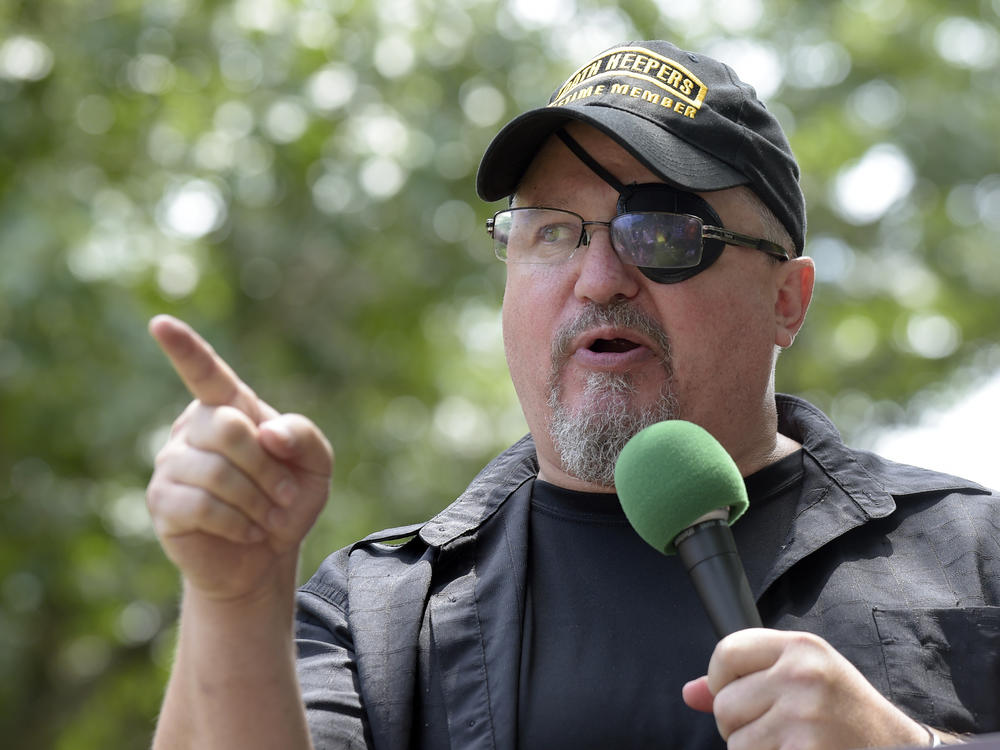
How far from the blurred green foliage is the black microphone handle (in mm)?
5623

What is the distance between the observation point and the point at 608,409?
2.85m

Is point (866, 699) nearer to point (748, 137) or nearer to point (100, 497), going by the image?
point (748, 137)

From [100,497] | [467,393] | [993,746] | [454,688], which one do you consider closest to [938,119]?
[467,393]

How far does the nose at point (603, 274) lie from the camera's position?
2852 millimetres

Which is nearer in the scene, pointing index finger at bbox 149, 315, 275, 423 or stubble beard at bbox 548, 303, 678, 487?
pointing index finger at bbox 149, 315, 275, 423

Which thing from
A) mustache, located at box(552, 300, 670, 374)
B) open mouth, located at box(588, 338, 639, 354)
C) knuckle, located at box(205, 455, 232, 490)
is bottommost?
knuckle, located at box(205, 455, 232, 490)

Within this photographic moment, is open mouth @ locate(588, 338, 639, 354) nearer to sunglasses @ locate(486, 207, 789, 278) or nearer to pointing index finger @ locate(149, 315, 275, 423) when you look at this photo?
sunglasses @ locate(486, 207, 789, 278)

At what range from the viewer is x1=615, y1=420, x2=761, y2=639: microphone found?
1.95m

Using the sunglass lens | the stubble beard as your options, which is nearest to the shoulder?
the stubble beard

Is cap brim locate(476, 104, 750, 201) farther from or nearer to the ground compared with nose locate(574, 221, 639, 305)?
farther from the ground

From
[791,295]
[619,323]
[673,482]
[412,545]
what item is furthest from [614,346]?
[673,482]

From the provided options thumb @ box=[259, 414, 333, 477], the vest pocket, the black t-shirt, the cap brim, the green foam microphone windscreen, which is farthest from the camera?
the cap brim

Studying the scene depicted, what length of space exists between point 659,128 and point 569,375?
0.64 m

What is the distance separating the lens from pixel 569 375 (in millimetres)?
2918
